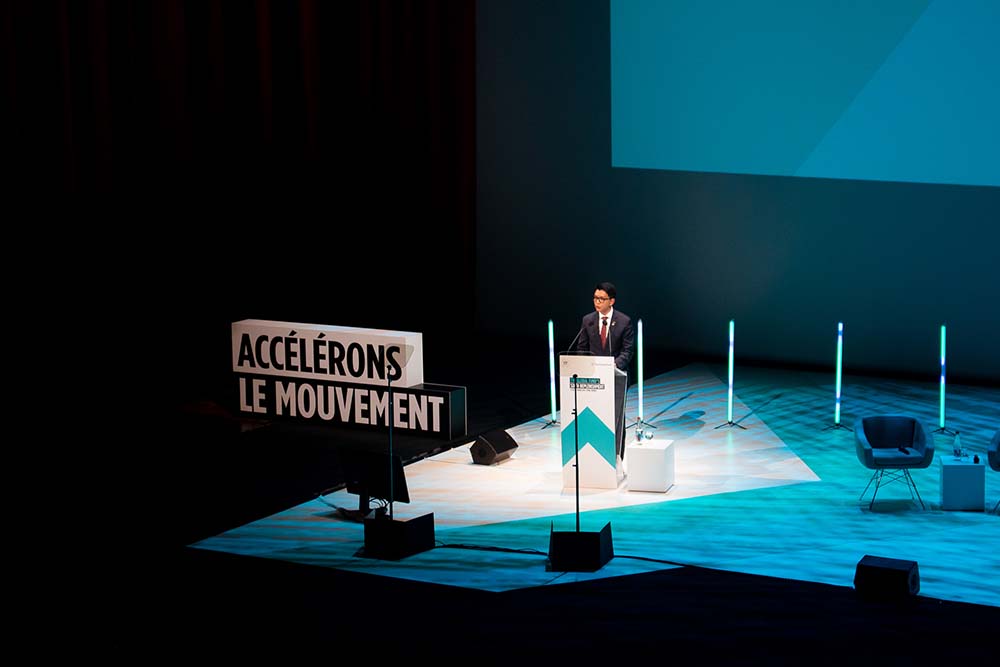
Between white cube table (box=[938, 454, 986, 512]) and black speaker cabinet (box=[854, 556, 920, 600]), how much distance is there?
2289 mm

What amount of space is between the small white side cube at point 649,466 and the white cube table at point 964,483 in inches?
63.0

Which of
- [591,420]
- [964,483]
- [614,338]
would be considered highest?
[614,338]

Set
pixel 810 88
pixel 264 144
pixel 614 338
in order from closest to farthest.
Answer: pixel 614 338 < pixel 810 88 < pixel 264 144

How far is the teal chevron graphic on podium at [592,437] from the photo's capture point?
788 centimetres

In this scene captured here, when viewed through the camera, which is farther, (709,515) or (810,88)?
(810,88)

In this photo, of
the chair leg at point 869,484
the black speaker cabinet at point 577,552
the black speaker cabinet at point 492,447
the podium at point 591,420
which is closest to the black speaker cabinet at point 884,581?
the black speaker cabinet at point 577,552

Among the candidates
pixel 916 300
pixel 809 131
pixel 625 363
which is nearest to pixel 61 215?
pixel 625 363

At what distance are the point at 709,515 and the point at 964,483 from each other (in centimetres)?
148

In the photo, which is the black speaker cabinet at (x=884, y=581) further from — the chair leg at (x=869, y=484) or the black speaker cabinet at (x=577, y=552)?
the chair leg at (x=869, y=484)

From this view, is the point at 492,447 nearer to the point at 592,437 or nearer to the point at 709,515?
the point at 592,437

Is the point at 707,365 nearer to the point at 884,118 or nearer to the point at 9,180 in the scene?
the point at 884,118

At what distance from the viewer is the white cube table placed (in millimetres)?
7363

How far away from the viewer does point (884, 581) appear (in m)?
5.25

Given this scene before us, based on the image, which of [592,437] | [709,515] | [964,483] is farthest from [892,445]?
[592,437]
